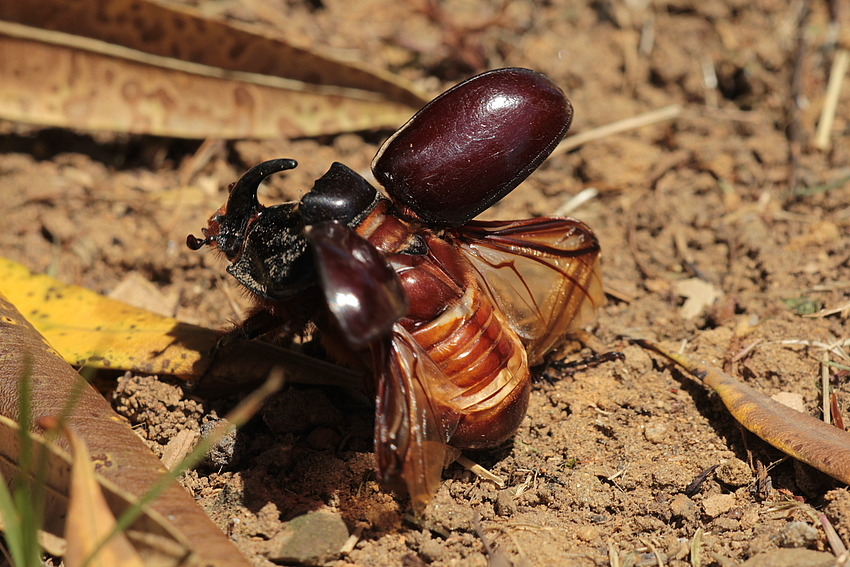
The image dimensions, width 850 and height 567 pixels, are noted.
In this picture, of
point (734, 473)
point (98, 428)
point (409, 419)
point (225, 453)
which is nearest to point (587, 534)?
point (734, 473)

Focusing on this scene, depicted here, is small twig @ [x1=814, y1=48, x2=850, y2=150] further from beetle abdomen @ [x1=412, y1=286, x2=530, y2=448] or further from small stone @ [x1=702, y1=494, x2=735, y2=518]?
beetle abdomen @ [x1=412, y1=286, x2=530, y2=448]

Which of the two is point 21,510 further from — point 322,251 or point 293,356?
point 293,356

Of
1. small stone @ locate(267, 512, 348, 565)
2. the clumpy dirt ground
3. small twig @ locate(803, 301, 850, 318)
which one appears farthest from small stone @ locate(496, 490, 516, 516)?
small twig @ locate(803, 301, 850, 318)

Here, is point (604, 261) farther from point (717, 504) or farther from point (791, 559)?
point (791, 559)

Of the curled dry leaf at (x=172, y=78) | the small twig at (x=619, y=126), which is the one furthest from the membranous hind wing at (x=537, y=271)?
the curled dry leaf at (x=172, y=78)

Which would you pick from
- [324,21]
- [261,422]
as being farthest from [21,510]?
[324,21]

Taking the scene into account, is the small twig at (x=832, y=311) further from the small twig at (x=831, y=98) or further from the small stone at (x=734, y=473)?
the small twig at (x=831, y=98)
